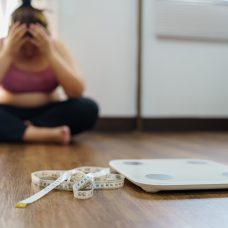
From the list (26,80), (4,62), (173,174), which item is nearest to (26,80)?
(26,80)

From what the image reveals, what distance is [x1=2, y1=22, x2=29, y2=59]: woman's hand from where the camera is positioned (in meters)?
1.36

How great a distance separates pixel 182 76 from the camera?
2.31 m

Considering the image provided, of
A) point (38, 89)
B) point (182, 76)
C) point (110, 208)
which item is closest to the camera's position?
point (110, 208)

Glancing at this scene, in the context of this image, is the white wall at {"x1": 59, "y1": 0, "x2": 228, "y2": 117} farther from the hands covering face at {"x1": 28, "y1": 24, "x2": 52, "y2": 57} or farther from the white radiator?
the hands covering face at {"x1": 28, "y1": 24, "x2": 52, "y2": 57}

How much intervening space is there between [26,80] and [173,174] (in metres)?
0.92

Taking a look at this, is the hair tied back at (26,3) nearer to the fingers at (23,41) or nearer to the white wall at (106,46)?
the fingers at (23,41)

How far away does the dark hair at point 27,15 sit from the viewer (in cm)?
124

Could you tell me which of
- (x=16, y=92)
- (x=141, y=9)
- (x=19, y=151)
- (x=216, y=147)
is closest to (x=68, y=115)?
(x=16, y=92)

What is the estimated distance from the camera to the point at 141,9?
7.21 feet

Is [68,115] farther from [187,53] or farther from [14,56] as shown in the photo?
[187,53]

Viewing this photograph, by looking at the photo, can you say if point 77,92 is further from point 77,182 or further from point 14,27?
point 77,182

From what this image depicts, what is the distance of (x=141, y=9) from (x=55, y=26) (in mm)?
489

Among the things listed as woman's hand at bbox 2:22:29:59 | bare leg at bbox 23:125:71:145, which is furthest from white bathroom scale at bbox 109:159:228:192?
woman's hand at bbox 2:22:29:59

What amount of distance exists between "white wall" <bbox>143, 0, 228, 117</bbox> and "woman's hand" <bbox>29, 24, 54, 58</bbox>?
92 cm
